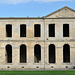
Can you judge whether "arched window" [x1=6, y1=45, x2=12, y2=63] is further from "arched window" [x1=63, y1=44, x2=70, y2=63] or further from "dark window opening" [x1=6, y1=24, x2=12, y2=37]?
"arched window" [x1=63, y1=44, x2=70, y2=63]

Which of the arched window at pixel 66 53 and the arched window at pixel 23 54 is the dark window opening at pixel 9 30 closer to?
the arched window at pixel 23 54

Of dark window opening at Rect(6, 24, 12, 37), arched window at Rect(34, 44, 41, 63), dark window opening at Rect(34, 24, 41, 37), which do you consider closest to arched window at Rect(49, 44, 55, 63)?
arched window at Rect(34, 44, 41, 63)

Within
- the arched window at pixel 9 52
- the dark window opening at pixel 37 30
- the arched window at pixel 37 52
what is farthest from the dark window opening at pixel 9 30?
the arched window at pixel 37 52

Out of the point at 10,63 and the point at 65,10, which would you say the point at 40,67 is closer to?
the point at 10,63

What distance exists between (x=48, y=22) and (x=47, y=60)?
605 cm

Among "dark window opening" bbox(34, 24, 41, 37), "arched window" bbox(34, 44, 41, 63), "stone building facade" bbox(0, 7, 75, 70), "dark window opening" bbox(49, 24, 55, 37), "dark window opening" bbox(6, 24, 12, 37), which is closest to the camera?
"stone building facade" bbox(0, 7, 75, 70)

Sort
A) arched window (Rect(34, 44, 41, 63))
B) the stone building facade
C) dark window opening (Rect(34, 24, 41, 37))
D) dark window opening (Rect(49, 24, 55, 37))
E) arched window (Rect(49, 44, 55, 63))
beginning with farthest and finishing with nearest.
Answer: dark window opening (Rect(34, 24, 41, 37)) → dark window opening (Rect(49, 24, 55, 37)) → arched window (Rect(49, 44, 55, 63)) → arched window (Rect(34, 44, 41, 63)) → the stone building facade

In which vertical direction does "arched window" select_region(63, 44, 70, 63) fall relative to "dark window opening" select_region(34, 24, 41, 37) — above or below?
below

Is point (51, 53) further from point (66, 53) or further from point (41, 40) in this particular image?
point (41, 40)

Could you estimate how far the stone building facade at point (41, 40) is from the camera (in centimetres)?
4072

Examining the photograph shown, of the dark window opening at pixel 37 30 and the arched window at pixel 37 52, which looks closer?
the arched window at pixel 37 52

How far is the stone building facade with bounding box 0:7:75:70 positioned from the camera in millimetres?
40719

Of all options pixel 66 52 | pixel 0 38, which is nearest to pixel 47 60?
pixel 66 52

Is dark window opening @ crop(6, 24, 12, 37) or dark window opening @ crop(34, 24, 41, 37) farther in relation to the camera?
dark window opening @ crop(34, 24, 41, 37)
